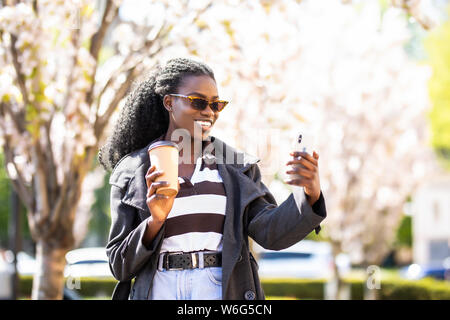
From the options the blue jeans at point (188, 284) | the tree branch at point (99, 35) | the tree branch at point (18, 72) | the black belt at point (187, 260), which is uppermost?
the tree branch at point (99, 35)

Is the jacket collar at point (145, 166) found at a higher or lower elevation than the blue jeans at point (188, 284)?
higher

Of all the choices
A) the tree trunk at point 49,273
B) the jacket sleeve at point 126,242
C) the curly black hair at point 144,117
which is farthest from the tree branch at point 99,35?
the jacket sleeve at point 126,242

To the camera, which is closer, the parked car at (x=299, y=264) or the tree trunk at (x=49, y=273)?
the tree trunk at (x=49, y=273)

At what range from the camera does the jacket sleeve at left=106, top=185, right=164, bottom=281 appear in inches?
97.3

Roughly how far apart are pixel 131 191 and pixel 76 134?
289 cm

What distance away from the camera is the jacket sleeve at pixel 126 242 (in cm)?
247

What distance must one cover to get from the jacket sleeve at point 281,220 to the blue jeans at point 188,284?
21cm

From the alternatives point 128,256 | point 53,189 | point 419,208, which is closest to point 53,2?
point 53,189

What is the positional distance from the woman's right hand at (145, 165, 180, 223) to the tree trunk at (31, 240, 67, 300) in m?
3.34

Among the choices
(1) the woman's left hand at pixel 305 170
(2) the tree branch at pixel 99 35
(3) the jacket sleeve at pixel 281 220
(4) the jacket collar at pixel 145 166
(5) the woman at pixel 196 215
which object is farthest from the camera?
(2) the tree branch at pixel 99 35

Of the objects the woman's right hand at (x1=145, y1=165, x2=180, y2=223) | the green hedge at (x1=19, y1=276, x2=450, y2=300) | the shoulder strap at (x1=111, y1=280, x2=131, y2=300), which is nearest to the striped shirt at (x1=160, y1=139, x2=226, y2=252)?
the woman's right hand at (x1=145, y1=165, x2=180, y2=223)

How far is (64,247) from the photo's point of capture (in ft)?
18.2

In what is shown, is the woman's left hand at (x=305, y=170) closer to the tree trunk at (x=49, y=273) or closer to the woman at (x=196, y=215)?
the woman at (x=196, y=215)
